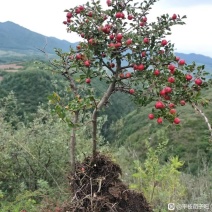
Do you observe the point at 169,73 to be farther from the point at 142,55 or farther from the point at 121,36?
A: the point at 121,36

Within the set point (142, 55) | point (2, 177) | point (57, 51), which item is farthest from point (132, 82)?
point (2, 177)

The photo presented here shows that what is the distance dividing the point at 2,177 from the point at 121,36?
26.9 ft

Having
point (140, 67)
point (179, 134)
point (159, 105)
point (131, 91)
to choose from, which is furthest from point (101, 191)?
point (179, 134)

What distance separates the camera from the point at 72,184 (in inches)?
181

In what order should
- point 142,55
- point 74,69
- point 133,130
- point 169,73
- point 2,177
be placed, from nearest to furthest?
1. point 169,73
2. point 142,55
3. point 74,69
4. point 2,177
5. point 133,130

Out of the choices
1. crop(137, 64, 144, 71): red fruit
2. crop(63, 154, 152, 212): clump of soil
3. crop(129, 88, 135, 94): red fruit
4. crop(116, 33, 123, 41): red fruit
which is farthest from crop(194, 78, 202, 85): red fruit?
crop(63, 154, 152, 212): clump of soil

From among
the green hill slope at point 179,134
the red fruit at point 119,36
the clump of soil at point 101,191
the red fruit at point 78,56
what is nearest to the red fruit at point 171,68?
the red fruit at point 119,36

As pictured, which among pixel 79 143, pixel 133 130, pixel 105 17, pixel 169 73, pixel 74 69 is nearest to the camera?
pixel 169 73

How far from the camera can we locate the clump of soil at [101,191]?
4258mm

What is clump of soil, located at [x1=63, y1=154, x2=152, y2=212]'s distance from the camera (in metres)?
4.26

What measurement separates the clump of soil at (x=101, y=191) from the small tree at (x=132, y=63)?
0.33m

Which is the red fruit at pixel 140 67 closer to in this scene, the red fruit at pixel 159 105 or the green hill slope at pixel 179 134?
the red fruit at pixel 159 105

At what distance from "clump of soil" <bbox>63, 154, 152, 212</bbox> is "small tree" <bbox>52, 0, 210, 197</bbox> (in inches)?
13.1

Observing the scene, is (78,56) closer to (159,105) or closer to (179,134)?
(159,105)
